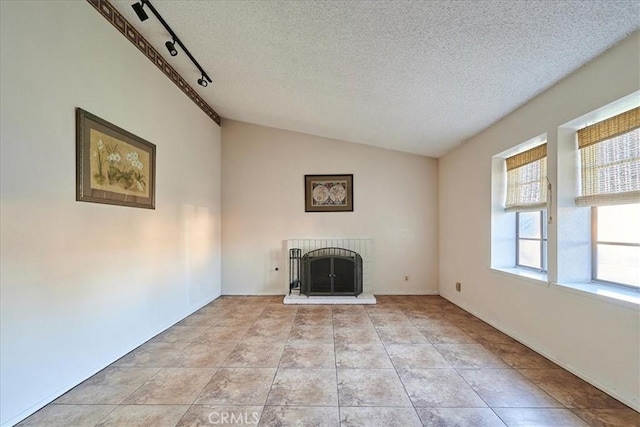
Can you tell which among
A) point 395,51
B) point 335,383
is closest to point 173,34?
point 395,51

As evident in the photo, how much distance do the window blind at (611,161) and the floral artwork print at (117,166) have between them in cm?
405

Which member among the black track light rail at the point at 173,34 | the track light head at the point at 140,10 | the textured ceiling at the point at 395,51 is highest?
the black track light rail at the point at 173,34

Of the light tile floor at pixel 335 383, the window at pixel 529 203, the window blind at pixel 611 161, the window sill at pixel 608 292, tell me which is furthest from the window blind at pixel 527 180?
the light tile floor at pixel 335 383

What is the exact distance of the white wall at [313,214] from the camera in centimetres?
513

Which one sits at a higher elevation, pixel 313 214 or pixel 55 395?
pixel 313 214

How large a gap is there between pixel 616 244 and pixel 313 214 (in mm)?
3830

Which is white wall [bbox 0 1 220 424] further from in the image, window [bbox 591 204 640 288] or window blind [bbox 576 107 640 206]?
window [bbox 591 204 640 288]

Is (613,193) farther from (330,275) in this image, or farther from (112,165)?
(112,165)

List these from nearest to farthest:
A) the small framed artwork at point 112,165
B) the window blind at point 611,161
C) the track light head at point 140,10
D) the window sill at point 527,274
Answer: the window blind at point 611,161, the small framed artwork at point 112,165, the track light head at point 140,10, the window sill at point 527,274

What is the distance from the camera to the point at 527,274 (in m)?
2.99

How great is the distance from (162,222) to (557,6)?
392 cm

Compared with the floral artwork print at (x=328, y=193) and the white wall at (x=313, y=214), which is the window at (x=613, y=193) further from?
the floral artwork print at (x=328, y=193)

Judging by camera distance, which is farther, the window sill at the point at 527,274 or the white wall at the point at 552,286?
the window sill at the point at 527,274

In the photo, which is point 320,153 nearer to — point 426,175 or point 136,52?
point 426,175
